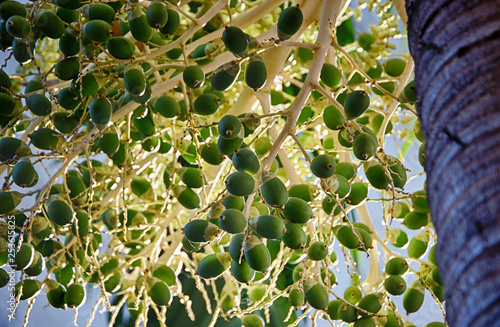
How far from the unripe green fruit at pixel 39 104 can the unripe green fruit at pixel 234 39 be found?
1.07 ft

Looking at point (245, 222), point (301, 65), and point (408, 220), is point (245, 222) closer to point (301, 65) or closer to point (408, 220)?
point (408, 220)

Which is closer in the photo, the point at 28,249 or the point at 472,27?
the point at 472,27

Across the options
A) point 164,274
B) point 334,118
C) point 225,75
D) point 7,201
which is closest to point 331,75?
point 334,118

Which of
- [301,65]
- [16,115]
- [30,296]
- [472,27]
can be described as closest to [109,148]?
[16,115]

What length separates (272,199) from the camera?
27.0 inches

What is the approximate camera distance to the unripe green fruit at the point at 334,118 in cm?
81

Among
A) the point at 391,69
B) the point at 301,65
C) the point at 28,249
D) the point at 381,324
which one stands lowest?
the point at 381,324

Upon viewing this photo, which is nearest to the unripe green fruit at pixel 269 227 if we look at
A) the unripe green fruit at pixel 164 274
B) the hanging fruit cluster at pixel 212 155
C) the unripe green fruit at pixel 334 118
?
the hanging fruit cluster at pixel 212 155

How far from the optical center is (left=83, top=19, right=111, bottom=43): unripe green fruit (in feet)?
2.61

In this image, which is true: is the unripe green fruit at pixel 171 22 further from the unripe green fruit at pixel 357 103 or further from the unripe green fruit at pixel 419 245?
the unripe green fruit at pixel 419 245

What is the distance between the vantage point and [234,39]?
703 millimetres

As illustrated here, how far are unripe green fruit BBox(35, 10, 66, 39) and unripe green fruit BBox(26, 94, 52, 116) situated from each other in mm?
97

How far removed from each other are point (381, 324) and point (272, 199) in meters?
0.33

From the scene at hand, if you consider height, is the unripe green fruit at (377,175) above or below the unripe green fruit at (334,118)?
below
